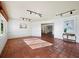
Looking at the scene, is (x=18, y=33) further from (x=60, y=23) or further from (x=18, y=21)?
(x=60, y=23)

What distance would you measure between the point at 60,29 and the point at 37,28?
12.6 feet

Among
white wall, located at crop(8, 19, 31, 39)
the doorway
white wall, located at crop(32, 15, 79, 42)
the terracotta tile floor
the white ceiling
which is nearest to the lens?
the terracotta tile floor

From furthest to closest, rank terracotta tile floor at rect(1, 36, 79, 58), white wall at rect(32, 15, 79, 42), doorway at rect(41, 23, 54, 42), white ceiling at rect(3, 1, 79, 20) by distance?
doorway at rect(41, 23, 54, 42) → white wall at rect(32, 15, 79, 42) → white ceiling at rect(3, 1, 79, 20) → terracotta tile floor at rect(1, 36, 79, 58)

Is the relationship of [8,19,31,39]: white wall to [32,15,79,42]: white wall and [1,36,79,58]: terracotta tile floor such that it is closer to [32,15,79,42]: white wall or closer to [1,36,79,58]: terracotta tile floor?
[32,15,79,42]: white wall

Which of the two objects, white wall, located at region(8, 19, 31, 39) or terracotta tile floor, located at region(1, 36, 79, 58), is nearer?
terracotta tile floor, located at region(1, 36, 79, 58)

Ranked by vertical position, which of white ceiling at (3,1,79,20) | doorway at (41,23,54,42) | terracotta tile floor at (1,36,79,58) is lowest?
terracotta tile floor at (1,36,79,58)

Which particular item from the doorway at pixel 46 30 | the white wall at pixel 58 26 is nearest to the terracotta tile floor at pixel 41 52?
the white wall at pixel 58 26

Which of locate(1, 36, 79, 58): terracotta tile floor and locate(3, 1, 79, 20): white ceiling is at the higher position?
locate(3, 1, 79, 20): white ceiling

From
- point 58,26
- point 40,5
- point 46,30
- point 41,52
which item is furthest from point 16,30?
point 46,30

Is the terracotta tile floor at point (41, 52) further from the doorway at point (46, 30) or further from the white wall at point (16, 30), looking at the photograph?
the doorway at point (46, 30)

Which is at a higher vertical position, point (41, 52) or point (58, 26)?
point (58, 26)

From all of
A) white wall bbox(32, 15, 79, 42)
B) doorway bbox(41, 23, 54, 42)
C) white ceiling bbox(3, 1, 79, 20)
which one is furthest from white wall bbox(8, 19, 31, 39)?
white ceiling bbox(3, 1, 79, 20)

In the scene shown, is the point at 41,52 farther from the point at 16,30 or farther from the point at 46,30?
the point at 46,30

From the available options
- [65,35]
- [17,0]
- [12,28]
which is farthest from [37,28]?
[17,0]
